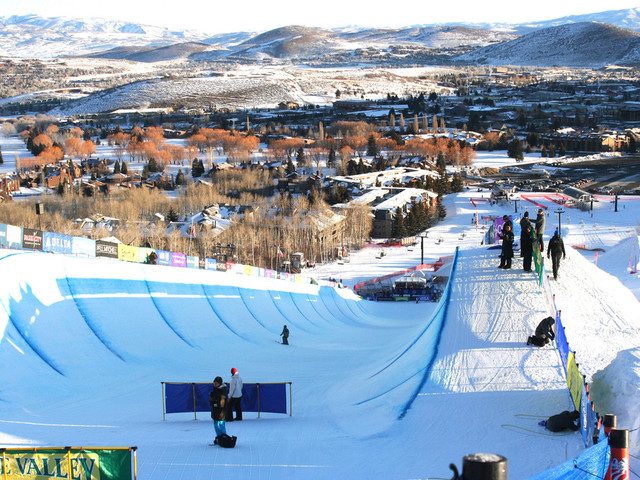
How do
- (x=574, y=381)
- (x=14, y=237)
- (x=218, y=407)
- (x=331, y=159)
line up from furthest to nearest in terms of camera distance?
(x=331, y=159)
(x=14, y=237)
(x=574, y=381)
(x=218, y=407)

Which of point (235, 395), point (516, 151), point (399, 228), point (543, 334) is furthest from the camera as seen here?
point (516, 151)

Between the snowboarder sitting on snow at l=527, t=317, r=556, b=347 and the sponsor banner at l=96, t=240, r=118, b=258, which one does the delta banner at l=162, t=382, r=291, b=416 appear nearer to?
the snowboarder sitting on snow at l=527, t=317, r=556, b=347

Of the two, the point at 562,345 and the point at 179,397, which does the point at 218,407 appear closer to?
the point at 179,397

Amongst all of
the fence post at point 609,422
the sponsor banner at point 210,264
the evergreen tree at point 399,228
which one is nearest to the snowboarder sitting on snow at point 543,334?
the fence post at point 609,422

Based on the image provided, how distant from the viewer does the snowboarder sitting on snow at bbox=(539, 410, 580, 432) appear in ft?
15.9

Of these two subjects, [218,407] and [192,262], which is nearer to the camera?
[218,407]

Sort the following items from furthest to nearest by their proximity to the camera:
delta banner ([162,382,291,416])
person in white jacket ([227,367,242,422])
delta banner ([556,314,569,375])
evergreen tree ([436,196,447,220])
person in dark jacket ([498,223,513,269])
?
evergreen tree ([436,196,447,220]) → person in dark jacket ([498,223,513,269]) → delta banner ([162,382,291,416]) → delta banner ([556,314,569,375]) → person in white jacket ([227,367,242,422])

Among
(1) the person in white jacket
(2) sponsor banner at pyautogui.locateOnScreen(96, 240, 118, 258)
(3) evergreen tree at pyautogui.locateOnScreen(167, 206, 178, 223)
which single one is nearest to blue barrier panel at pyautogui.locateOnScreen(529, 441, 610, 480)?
(1) the person in white jacket

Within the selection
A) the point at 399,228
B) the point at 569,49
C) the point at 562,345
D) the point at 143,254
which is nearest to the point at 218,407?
the point at 562,345

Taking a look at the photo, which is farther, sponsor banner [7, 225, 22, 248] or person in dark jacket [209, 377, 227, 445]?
sponsor banner [7, 225, 22, 248]

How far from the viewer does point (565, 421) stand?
191 inches

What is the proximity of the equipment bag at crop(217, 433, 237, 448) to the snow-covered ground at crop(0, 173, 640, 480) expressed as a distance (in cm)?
6

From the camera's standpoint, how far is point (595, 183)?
4438cm

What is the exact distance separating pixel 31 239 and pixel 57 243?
40 cm
